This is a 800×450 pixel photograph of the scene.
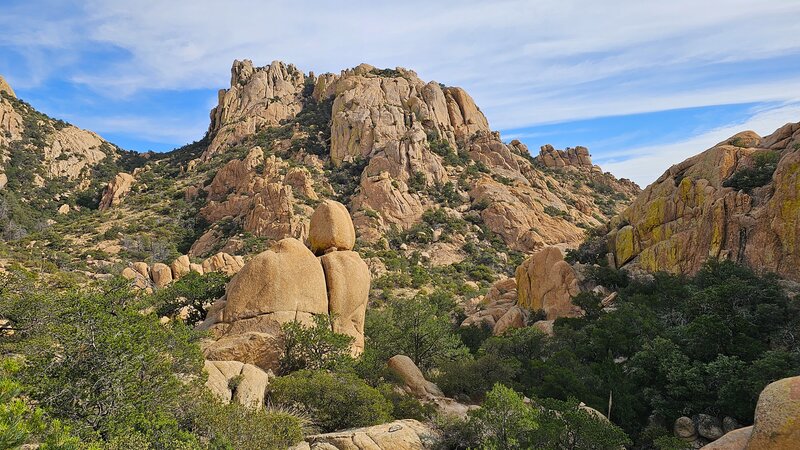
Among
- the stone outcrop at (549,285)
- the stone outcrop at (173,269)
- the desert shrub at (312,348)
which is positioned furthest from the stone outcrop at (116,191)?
the desert shrub at (312,348)

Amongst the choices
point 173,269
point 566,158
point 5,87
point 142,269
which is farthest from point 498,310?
point 5,87

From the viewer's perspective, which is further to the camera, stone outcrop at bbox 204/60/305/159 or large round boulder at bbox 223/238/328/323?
stone outcrop at bbox 204/60/305/159

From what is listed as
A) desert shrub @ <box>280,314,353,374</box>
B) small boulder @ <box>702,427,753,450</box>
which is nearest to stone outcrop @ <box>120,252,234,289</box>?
desert shrub @ <box>280,314,353,374</box>

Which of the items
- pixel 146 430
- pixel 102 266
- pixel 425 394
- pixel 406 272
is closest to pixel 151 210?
pixel 102 266

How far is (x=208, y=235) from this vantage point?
66812 millimetres

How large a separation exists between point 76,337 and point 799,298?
96.9ft

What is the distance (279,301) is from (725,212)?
1187 inches

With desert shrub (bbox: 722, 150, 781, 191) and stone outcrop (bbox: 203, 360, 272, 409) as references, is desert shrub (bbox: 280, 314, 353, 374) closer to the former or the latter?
stone outcrop (bbox: 203, 360, 272, 409)

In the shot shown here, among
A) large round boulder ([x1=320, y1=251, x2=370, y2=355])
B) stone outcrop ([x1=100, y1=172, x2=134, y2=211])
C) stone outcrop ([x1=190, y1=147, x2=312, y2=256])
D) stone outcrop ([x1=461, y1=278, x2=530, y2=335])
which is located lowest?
stone outcrop ([x1=461, y1=278, x2=530, y2=335])

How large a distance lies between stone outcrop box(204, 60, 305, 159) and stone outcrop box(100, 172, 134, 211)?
17.1m

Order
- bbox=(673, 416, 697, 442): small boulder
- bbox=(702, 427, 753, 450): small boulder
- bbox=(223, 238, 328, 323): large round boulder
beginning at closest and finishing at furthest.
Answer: bbox=(702, 427, 753, 450): small boulder → bbox=(673, 416, 697, 442): small boulder → bbox=(223, 238, 328, 323): large round boulder

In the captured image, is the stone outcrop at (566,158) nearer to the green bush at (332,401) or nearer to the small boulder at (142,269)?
the small boulder at (142,269)

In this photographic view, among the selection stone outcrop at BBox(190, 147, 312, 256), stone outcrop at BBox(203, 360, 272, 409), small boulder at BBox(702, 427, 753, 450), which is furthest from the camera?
stone outcrop at BBox(190, 147, 312, 256)

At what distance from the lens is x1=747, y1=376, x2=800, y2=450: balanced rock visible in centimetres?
743
